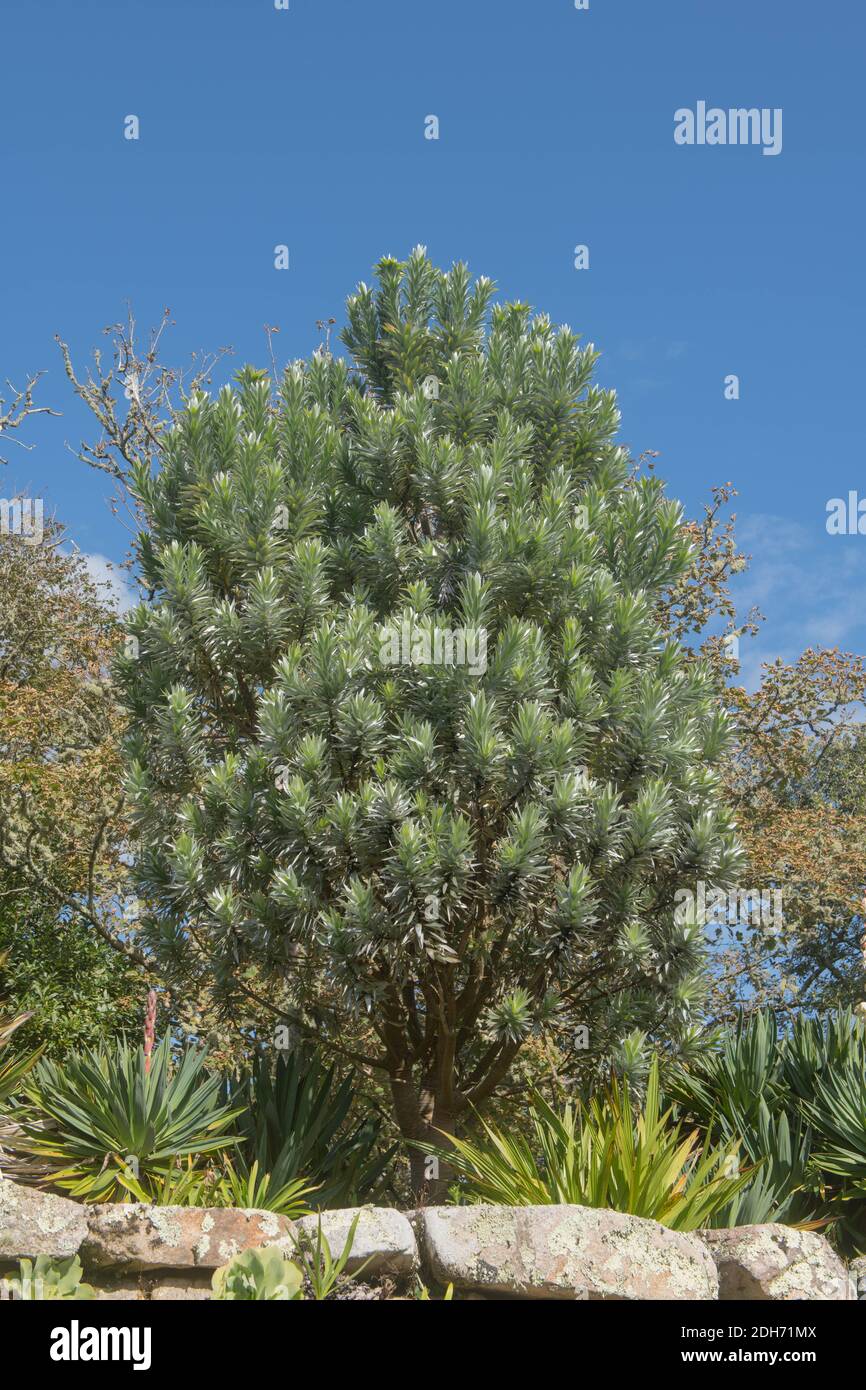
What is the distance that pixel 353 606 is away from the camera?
9.15 meters

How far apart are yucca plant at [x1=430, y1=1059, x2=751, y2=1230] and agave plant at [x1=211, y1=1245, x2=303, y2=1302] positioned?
7.24ft

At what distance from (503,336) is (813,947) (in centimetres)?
1387

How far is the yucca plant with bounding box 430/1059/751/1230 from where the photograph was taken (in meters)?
7.21

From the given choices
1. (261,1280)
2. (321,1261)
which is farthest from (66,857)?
(261,1280)

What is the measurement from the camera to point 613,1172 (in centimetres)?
729

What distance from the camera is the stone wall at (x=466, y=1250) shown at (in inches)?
257

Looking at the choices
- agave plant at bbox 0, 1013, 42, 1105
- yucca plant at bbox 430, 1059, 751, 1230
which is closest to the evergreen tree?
yucca plant at bbox 430, 1059, 751, 1230

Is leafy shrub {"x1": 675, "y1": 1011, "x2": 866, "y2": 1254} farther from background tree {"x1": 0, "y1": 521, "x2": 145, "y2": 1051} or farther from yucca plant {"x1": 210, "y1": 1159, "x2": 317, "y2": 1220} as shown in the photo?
background tree {"x1": 0, "y1": 521, "x2": 145, "y2": 1051}

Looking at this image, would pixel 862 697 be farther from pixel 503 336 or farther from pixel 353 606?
pixel 353 606

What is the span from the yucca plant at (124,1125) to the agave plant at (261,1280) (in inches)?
123

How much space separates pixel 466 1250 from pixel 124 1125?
9.82ft

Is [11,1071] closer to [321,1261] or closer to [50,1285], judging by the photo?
[321,1261]

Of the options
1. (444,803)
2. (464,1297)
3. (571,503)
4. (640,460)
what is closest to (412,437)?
(571,503)
